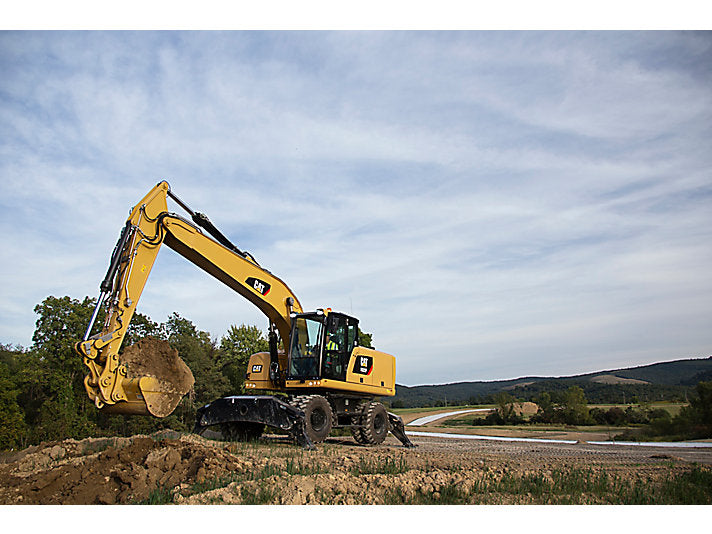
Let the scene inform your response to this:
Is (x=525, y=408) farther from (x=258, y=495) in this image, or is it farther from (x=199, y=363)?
(x=258, y=495)

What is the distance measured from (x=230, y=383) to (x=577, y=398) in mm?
18562

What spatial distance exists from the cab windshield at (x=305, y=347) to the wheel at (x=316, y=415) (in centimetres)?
83

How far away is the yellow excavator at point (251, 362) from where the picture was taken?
8188mm

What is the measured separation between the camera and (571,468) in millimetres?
8570

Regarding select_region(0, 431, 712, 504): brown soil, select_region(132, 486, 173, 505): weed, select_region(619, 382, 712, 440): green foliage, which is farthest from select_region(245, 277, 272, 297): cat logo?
select_region(619, 382, 712, 440): green foliage

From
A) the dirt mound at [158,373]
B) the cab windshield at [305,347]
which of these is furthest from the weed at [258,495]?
the cab windshield at [305,347]

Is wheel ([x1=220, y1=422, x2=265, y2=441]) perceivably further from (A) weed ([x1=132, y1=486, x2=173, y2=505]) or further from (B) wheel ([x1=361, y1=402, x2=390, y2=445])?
(A) weed ([x1=132, y1=486, x2=173, y2=505])

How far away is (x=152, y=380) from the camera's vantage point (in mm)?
8250

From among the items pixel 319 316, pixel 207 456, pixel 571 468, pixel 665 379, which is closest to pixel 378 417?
pixel 319 316

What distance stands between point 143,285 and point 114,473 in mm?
3621

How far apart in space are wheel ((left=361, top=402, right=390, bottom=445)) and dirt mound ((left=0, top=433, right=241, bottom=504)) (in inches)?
225

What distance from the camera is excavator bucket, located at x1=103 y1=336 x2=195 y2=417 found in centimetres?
810

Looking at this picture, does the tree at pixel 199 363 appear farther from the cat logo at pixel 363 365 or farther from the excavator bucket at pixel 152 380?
the excavator bucket at pixel 152 380

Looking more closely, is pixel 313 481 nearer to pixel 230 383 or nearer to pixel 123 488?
pixel 123 488
